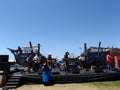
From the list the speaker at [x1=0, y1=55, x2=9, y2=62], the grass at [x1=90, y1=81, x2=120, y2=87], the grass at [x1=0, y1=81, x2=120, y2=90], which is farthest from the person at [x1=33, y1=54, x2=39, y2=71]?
the grass at [x1=90, y1=81, x2=120, y2=87]

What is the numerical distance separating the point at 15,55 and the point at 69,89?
50.2 feet

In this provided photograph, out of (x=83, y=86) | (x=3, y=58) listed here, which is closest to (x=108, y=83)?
(x=83, y=86)

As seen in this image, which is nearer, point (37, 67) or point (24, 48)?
point (37, 67)

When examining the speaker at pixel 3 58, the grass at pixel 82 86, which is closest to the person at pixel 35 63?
the speaker at pixel 3 58

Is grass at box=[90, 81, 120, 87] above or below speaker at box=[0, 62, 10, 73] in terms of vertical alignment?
below

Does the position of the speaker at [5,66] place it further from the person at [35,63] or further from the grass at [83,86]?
the person at [35,63]

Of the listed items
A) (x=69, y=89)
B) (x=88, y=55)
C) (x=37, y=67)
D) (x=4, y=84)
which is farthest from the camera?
(x=88, y=55)

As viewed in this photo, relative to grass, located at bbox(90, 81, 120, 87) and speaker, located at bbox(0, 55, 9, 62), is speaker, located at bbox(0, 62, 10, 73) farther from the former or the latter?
→ grass, located at bbox(90, 81, 120, 87)

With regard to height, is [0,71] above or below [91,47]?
below

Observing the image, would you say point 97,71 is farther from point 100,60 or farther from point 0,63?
point 100,60

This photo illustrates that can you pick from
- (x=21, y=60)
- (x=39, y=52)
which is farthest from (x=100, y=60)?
(x=21, y=60)

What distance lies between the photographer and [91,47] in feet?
101

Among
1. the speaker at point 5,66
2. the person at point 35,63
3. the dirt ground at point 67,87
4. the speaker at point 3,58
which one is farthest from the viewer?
the person at point 35,63

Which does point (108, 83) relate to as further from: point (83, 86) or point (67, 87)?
point (67, 87)
